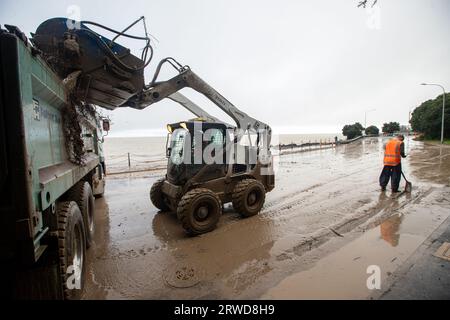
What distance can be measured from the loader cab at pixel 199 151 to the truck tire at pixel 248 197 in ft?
1.87

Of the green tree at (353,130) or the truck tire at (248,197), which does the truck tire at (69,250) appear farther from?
the green tree at (353,130)

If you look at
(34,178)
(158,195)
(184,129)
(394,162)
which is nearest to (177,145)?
(184,129)

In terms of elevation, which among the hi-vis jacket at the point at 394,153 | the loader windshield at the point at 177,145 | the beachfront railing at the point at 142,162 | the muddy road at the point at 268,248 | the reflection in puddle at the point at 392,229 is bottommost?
the muddy road at the point at 268,248

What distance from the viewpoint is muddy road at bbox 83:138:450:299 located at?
3.07m

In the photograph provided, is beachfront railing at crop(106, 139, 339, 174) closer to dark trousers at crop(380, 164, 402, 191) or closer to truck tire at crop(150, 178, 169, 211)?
truck tire at crop(150, 178, 169, 211)

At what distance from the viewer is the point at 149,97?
491 centimetres

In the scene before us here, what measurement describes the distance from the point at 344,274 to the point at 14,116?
3927 millimetres

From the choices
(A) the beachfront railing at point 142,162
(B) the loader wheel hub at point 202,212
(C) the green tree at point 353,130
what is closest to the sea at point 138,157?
(A) the beachfront railing at point 142,162

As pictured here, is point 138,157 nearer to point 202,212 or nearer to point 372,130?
point 202,212

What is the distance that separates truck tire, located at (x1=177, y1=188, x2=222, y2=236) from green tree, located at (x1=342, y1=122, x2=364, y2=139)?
49802mm

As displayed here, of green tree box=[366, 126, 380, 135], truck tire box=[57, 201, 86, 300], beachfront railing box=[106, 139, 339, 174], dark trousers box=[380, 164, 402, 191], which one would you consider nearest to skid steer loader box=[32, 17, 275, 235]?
truck tire box=[57, 201, 86, 300]

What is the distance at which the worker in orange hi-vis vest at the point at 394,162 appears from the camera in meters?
7.20
